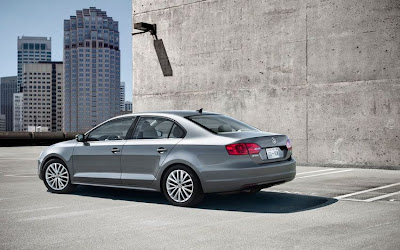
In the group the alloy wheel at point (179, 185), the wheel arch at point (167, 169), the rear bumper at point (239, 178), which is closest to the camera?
the rear bumper at point (239, 178)

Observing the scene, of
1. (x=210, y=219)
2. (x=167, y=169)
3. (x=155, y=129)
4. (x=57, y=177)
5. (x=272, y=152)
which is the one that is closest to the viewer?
(x=210, y=219)

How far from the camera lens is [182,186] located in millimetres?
7156

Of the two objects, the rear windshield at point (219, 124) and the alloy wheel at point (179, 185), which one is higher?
the rear windshield at point (219, 124)

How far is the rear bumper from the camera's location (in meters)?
→ 6.75

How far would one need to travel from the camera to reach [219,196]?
27.2 feet

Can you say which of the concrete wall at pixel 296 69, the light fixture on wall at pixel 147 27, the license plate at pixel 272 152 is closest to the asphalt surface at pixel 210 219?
the license plate at pixel 272 152

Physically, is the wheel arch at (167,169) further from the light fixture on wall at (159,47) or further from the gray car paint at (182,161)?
the light fixture on wall at (159,47)

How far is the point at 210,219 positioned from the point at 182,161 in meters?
1.15

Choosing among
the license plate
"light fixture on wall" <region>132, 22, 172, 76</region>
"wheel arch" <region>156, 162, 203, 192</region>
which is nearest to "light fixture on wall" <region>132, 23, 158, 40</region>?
"light fixture on wall" <region>132, 22, 172, 76</region>

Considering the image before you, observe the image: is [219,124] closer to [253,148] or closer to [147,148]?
[253,148]

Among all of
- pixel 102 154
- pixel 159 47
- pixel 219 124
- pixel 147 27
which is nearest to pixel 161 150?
pixel 219 124

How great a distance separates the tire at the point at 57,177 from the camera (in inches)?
340

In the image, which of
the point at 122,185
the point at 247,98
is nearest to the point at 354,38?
the point at 247,98

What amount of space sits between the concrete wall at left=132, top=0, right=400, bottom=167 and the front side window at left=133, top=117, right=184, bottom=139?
7.43 metres
